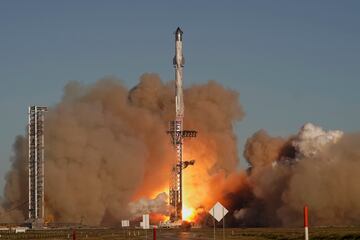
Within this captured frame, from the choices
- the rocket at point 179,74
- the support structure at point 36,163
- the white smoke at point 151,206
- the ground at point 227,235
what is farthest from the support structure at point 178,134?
the ground at point 227,235

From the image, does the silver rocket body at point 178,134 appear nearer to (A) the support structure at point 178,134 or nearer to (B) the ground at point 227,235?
(A) the support structure at point 178,134

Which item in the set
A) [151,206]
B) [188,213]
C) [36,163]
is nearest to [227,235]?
[188,213]

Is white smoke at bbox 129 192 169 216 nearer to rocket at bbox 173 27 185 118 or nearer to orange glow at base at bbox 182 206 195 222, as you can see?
orange glow at base at bbox 182 206 195 222

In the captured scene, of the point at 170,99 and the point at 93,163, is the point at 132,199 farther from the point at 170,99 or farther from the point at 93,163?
the point at 170,99

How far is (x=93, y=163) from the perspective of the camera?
5551 inches

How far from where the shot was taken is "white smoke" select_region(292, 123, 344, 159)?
451 feet

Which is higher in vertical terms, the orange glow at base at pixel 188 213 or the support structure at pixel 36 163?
the support structure at pixel 36 163

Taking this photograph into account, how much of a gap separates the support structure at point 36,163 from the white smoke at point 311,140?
43141 mm

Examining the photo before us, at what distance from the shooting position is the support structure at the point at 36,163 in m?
130

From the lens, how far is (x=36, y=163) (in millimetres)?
130500

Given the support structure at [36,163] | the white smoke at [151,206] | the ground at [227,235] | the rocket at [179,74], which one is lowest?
the ground at [227,235]

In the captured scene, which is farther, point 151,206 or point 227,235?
point 151,206

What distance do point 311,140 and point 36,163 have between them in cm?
4610

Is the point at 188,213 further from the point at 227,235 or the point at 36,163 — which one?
the point at 227,235
